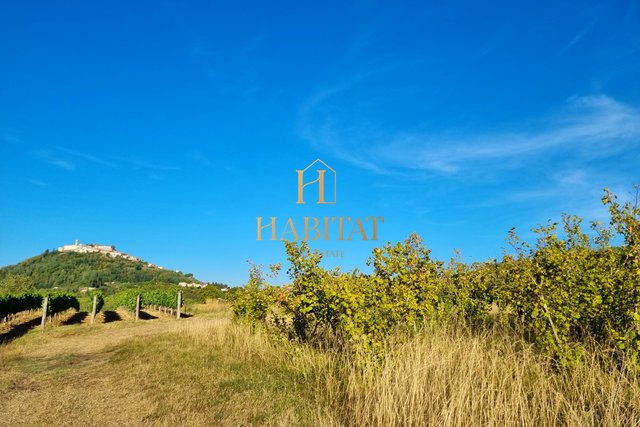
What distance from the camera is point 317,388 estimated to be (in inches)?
261

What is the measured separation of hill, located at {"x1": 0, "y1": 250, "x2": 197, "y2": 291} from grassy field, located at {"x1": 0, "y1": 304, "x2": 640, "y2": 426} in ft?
263

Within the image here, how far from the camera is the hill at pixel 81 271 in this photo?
85.8m

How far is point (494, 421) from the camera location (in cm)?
415

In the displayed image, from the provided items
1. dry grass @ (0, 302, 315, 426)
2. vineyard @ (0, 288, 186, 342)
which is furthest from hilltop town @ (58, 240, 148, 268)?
dry grass @ (0, 302, 315, 426)

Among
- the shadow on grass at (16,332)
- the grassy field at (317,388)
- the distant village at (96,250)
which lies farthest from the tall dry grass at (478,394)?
the distant village at (96,250)

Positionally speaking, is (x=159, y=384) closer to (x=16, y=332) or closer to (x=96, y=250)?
(x=16, y=332)

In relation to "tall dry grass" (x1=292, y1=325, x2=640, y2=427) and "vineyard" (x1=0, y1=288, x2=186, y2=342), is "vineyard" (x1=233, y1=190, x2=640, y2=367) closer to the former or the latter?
"tall dry grass" (x1=292, y1=325, x2=640, y2=427)

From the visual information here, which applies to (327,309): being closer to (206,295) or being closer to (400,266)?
(400,266)

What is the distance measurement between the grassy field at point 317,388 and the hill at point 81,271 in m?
80.2

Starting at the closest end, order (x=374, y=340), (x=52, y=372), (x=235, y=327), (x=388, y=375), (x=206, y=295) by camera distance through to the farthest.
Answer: (x=388, y=375)
(x=374, y=340)
(x=52, y=372)
(x=235, y=327)
(x=206, y=295)

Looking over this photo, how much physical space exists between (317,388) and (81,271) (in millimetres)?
101802

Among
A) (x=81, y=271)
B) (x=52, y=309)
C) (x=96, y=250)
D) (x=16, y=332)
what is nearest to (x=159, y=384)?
(x=16, y=332)

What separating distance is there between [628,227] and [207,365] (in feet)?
28.0

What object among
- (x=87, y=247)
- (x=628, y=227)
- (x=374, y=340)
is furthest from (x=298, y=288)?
(x=87, y=247)
